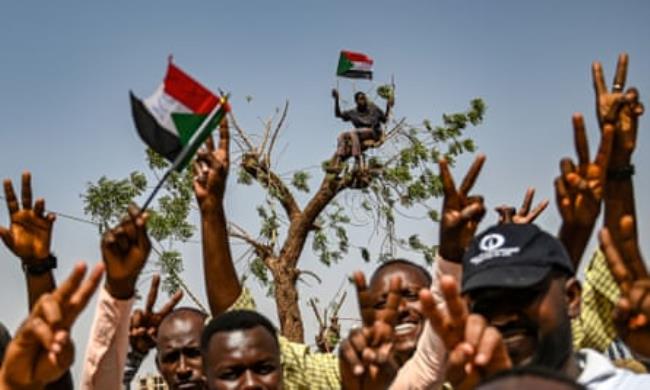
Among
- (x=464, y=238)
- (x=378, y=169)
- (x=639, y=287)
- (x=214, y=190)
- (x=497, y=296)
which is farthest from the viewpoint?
(x=378, y=169)

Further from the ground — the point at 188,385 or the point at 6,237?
the point at 6,237

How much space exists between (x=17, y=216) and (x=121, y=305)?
0.50 metres

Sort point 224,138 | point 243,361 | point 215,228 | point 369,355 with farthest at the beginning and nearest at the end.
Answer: point 224,138, point 215,228, point 243,361, point 369,355

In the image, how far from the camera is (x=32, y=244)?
405 centimetres

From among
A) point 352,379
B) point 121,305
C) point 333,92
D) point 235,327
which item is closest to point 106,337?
point 121,305

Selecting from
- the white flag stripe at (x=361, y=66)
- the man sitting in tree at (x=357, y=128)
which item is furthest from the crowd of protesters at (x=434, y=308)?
the white flag stripe at (x=361, y=66)

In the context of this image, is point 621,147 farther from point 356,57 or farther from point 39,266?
point 356,57

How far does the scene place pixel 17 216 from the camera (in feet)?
13.3

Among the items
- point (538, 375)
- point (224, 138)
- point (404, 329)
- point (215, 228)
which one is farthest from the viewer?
point (224, 138)

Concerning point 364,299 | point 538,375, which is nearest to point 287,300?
point 364,299

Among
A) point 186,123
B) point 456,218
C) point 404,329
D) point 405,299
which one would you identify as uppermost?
point 186,123

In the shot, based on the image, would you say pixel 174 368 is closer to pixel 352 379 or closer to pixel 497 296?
pixel 352 379

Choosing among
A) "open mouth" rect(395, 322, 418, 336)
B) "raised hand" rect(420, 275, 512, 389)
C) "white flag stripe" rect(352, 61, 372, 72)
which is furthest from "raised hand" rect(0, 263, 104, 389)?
"white flag stripe" rect(352, 61, 372, 72)

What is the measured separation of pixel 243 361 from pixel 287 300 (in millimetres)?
9491
